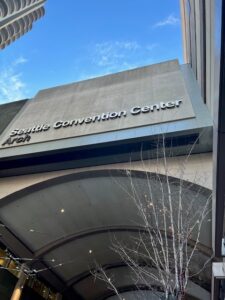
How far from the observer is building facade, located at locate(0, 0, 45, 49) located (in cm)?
1911

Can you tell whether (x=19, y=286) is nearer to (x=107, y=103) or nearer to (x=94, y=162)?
(x=94, y=162)

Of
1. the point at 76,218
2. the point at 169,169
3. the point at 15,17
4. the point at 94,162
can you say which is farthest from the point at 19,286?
the point at 15,17

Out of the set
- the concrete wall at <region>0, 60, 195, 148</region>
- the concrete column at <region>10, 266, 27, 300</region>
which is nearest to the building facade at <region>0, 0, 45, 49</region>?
the concrete wall at <region>0, 60, 195, 148</region>

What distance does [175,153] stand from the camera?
9133mm

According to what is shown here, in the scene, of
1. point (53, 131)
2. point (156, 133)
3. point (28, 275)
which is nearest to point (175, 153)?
point (156, 133)

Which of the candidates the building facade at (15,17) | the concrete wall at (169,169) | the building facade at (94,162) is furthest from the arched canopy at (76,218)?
the building facade at (15,17)

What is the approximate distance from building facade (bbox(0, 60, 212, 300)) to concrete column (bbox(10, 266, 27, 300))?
5 cm

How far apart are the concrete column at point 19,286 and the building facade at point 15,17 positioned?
52.4 feet

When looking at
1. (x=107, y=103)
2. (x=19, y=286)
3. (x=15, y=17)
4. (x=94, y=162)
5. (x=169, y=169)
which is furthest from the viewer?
(x=15, y=17)

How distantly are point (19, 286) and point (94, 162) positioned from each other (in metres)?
8.39

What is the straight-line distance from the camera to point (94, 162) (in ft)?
32.1

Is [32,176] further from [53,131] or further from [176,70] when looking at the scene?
[176,70]

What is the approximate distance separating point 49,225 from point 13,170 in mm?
3115

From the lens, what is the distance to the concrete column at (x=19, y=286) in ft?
42.0
